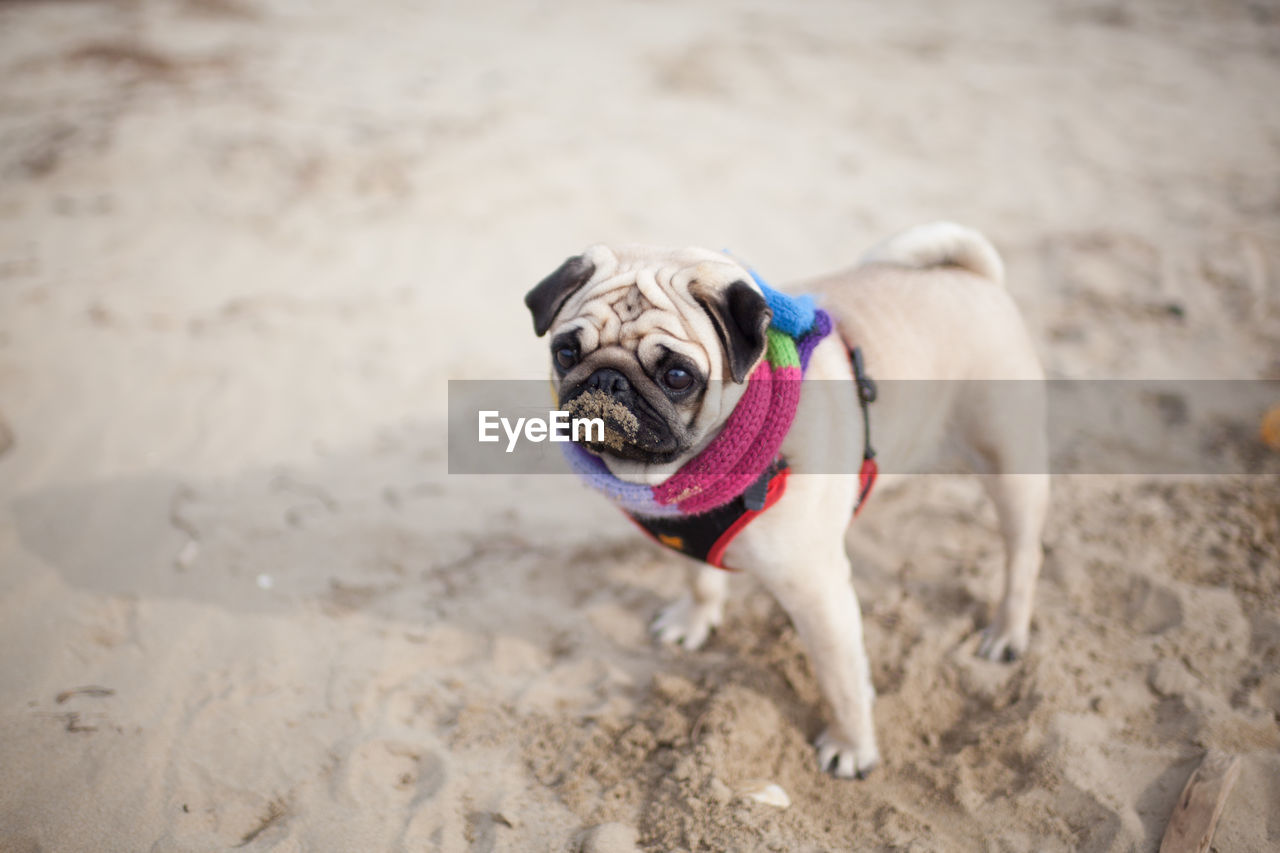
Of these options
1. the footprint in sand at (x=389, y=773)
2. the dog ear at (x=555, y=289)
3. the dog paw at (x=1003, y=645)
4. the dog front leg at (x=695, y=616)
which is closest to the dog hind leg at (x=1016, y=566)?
the dog paw at (x=1003, y=645)

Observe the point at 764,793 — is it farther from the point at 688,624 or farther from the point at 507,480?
the point at 507,480

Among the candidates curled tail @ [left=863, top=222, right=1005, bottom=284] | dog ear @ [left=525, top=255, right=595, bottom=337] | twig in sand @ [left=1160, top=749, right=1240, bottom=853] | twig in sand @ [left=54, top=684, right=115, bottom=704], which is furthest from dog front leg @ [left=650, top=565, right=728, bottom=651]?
twig in sand @ [left=54, top=684, right=115, bottom=704]

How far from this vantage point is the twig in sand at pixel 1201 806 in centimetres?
211

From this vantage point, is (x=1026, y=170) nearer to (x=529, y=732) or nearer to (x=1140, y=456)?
(x=1140, y=456)

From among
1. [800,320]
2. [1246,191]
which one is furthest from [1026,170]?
[800,320]

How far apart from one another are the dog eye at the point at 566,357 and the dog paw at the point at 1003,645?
2.15 meters

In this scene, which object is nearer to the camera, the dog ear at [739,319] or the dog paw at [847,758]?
the dog ear at [739,319]

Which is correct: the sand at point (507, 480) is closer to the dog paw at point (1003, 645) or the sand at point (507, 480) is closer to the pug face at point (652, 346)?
the dog paw at point (1003, 645)

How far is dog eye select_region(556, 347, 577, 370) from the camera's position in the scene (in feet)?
6.64

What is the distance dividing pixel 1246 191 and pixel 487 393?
658 cm

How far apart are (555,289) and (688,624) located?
1.70 metres

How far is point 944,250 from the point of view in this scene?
2.85 metres

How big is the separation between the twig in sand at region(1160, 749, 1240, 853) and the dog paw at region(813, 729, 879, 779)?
850mm

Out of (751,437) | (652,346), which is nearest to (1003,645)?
(751,437)
